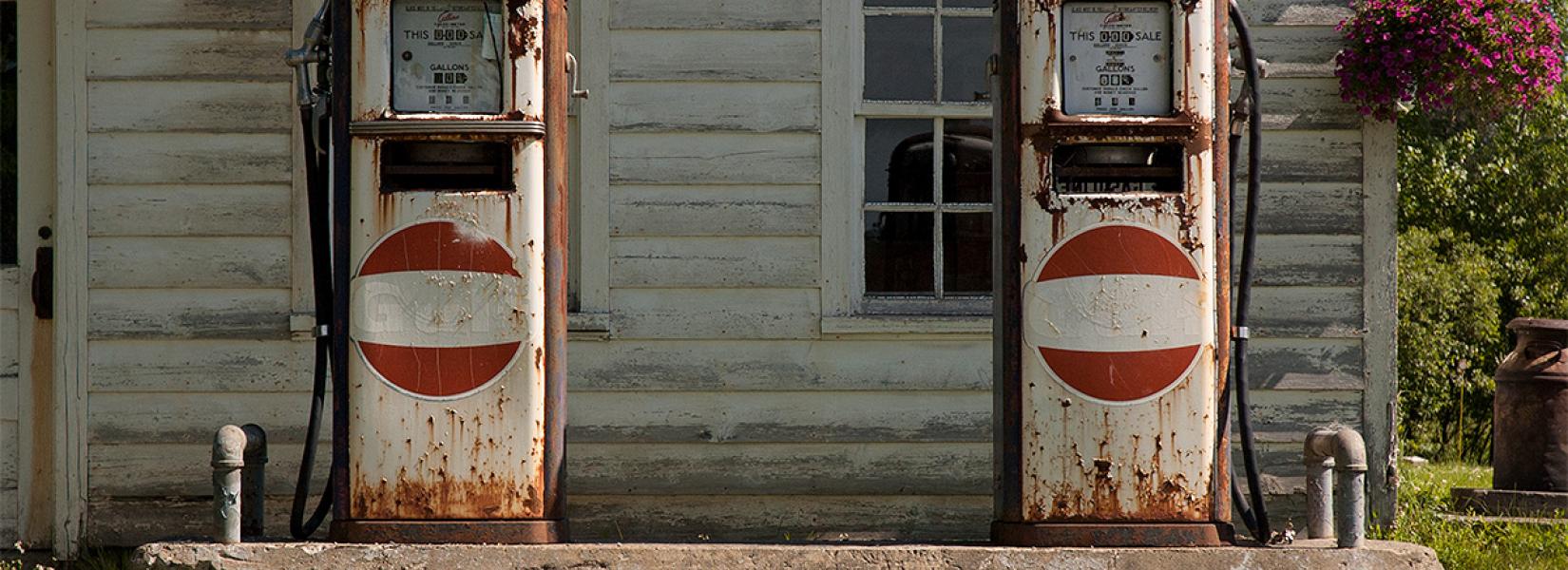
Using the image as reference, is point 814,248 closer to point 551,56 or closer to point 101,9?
point 551,56

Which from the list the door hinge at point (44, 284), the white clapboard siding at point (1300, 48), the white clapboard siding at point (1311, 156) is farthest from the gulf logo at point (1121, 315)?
the door hinge at point (44, 284)

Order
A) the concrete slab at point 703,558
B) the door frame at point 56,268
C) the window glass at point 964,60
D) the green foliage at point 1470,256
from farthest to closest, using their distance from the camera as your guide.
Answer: the green foliage at point 1470,256
the window glass at point 964,60
the door frame at point 56,268
the concrete slab at point 703,558

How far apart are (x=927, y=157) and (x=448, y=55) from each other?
2.25m

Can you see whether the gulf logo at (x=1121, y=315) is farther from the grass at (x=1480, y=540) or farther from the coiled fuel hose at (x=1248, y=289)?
the grass at (x=1480, y=540)

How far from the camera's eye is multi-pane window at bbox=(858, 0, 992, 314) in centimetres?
604

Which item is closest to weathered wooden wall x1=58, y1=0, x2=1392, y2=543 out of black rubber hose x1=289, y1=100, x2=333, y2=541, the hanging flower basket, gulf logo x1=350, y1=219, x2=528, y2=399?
A: the hanging flower basket

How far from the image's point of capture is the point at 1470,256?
14.7m

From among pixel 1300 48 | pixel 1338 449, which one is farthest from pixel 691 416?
pixel 1300 48

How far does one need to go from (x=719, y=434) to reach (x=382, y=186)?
1975 mm

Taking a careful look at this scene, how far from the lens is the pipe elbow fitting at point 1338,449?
4312mm

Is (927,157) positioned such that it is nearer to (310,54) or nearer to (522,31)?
(522,31)

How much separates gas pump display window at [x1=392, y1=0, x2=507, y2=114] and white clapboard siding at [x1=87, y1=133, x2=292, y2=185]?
176 centimetres

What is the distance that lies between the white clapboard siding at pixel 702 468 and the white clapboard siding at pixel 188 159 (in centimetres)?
98

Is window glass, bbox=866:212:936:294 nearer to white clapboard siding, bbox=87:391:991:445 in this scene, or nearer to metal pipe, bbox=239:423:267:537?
white clapboard siding, bbox=87:391:991:445
